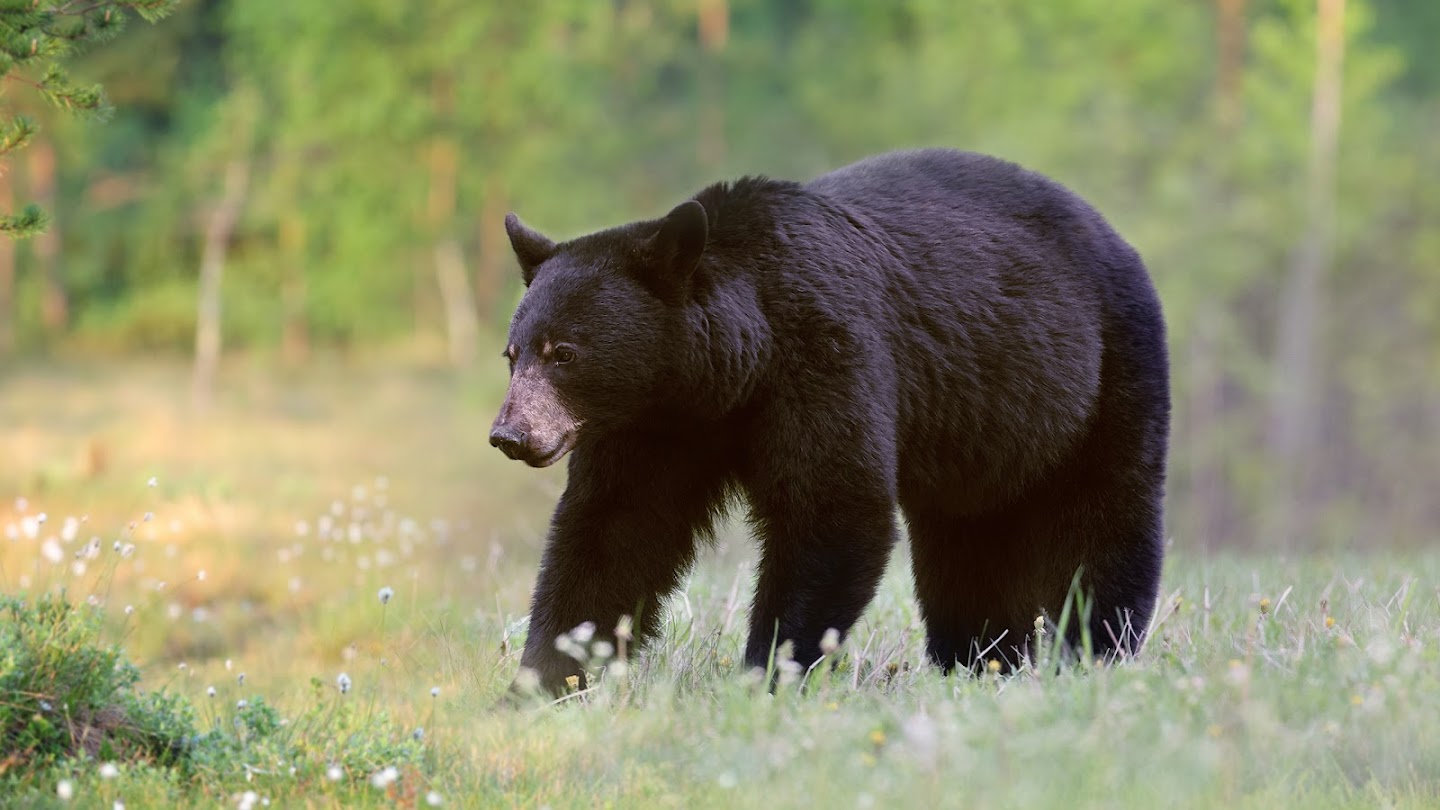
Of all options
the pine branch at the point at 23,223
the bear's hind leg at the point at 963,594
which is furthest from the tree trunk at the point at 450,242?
the pine branch at the point at 23,223

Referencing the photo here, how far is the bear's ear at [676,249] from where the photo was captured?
15.8 ft

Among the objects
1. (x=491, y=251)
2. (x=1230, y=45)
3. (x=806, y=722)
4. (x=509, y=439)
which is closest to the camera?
(x=806, y=722)

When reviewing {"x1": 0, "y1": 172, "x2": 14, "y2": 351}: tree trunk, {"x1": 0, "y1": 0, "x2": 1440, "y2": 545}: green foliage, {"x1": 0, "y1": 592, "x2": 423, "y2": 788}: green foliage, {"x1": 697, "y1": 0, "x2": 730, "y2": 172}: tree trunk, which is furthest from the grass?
{"x1": 0, "y1": 172, "x2": 14, "y2": 351}: tree trunk

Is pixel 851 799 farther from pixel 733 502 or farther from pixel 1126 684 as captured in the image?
pixel 733 502

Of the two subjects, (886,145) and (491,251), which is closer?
(886,145)

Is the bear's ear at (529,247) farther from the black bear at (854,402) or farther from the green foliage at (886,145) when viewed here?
the green foliage at (886,145)

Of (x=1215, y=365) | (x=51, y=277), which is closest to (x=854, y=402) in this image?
(x=1215, y=365)

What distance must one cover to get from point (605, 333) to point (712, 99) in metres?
26.8

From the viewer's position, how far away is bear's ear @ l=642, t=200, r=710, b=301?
15.8 ft

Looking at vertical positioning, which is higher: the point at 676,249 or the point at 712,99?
the point at 676,249

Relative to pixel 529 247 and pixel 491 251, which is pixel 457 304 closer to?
pixel 491 251

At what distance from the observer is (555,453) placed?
472cm

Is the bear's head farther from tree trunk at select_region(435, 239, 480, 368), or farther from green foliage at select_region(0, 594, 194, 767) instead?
tree trunk at select_region(435, 239, 480, 368)

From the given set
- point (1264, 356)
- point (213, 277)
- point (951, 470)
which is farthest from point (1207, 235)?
point (951, 470)
